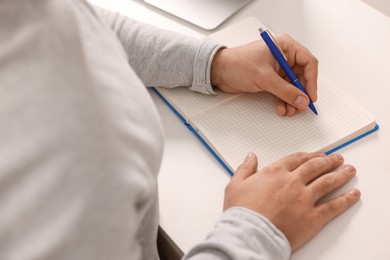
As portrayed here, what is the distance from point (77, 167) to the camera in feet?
1.03

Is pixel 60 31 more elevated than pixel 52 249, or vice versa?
pixel 60 31

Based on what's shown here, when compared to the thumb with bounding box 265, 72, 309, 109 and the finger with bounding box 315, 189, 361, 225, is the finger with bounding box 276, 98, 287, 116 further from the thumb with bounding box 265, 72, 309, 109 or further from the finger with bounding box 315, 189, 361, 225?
the finger with bounding box 315, 189, 361, 225

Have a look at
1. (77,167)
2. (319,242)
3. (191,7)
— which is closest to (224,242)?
(319,242)

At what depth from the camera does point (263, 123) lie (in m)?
0.70

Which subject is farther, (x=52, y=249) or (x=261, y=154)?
(x=261, y=154)

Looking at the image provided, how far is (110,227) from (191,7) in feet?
2.03

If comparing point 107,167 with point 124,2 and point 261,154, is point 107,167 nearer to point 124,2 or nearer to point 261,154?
point 261,154

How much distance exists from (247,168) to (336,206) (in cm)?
12

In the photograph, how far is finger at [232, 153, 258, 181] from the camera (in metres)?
0.63

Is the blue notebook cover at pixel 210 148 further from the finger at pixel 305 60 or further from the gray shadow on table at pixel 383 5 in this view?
the gray shadow on table at pixel 383 5

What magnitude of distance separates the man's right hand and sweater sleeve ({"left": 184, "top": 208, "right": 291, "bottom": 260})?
0.02 meters

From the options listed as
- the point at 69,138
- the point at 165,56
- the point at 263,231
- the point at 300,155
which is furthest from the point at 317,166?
the point at 69,138

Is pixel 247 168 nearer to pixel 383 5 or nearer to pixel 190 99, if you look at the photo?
pixel 190 99

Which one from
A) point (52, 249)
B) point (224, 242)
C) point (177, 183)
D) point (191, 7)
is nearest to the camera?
point (52, 249)
